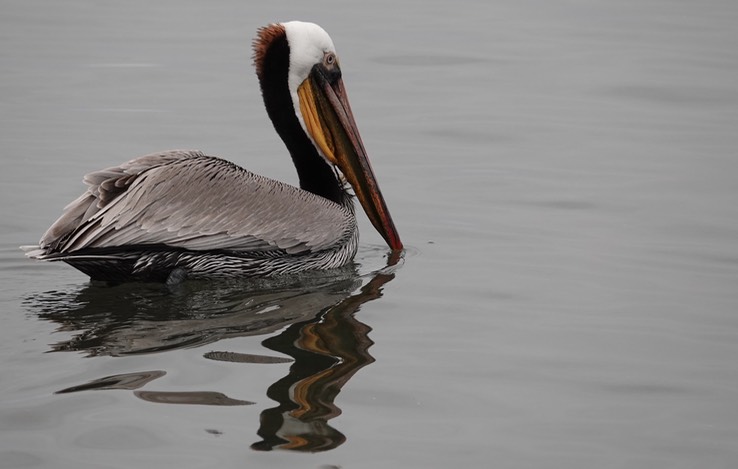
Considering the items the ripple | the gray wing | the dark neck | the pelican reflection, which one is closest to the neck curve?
the dark neck

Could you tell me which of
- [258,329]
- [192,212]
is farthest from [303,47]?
[258,329]

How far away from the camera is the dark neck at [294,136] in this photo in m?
7.64

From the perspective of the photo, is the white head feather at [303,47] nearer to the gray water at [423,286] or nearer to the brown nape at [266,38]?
the brown nape at [266,38]

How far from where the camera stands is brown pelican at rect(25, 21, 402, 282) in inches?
259

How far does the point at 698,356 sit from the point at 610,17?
10.4 metres

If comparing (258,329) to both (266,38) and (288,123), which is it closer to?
(288,123)

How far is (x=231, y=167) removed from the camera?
716 centimetres

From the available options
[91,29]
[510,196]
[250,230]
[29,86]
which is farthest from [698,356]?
[91,29]

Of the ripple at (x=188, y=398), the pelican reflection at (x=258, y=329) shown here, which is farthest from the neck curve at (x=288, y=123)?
the ripple at (x=188, y=398)

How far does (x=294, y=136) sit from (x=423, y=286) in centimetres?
132

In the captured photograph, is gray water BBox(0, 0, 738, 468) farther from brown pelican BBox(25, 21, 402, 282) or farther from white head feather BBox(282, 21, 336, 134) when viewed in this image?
white head feather BBox(282, 21, 336, 134)

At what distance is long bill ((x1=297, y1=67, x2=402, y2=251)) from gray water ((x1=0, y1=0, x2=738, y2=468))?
0.25 metres

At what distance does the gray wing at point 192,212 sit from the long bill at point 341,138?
Answer: 40 centimetres

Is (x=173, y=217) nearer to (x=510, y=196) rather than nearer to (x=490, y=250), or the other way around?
(x=490, y=250)
